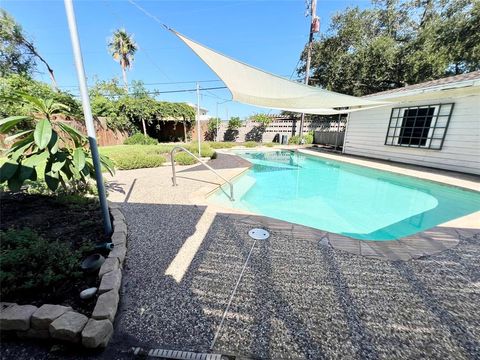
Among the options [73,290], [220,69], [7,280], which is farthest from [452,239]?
[220,69]

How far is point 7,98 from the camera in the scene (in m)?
1.88

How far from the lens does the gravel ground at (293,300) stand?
123 cm

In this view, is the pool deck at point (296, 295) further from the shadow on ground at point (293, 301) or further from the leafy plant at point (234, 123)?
the leafy plant at point (234, 123)

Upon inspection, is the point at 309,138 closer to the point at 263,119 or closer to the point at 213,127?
the point at 263,119

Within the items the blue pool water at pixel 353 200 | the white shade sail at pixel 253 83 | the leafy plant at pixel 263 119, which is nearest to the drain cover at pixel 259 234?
the blue pool water at pixel 353 200

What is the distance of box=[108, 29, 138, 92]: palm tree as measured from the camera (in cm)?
1764

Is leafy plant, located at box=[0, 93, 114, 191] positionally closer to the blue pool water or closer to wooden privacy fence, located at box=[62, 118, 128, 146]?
the blue pool water

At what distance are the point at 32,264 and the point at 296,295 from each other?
2.05 meters

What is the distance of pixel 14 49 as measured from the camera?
13.6m

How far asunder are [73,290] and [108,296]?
0.36 metres

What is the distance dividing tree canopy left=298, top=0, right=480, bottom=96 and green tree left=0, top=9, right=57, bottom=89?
19632 mm

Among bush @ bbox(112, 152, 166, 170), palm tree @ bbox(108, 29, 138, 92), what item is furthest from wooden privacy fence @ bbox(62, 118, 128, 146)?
palm tree @ bbox(108, 29, 138, 92)

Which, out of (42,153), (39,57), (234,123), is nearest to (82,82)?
(42,153)

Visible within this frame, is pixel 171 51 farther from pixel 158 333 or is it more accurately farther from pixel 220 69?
pixel 158 333
